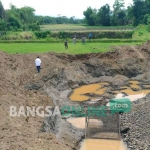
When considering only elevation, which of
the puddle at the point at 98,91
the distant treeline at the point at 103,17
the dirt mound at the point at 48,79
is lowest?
the puddle at the point at 98,91

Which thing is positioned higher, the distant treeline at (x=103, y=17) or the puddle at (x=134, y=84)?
the distant treeline at (x=103, y=17)

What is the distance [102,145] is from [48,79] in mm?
10918

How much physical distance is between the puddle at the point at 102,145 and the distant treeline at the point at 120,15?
1749 inches

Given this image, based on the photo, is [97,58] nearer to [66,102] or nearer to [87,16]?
[66,102]

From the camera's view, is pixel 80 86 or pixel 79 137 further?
pixel 80 86

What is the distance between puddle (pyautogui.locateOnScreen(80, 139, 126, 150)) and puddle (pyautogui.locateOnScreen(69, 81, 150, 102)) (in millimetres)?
8111

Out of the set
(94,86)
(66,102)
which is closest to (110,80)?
(94,86)

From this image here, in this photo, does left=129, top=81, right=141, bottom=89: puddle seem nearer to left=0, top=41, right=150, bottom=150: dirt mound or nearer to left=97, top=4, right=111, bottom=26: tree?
left=0, top=41, right=150, bottom=150: dirt mound

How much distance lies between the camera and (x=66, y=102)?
2300 centimetres

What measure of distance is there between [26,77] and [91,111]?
8.40 m

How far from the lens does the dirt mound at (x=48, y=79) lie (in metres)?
13.4

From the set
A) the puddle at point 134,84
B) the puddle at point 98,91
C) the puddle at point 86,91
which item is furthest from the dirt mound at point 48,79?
the puddle at point 134,84

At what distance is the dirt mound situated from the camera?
527 inches

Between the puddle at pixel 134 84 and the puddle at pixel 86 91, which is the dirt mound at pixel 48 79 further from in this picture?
the puddle at pixel 134 84
